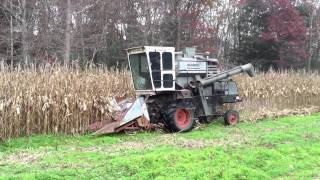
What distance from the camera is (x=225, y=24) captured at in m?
38.8

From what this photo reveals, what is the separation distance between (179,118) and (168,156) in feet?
17.1

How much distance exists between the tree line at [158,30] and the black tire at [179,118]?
3.24 metres

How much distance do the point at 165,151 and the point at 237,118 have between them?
6.84m

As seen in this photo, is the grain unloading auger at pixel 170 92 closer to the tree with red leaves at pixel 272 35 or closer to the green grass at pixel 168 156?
the green grass at pixel 168 156

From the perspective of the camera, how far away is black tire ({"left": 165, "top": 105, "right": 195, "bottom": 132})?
13.7m

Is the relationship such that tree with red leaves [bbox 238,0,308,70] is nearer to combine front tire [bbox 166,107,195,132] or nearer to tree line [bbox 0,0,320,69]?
tree line [bbox 0,0,320,69]

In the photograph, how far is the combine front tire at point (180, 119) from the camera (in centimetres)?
1369

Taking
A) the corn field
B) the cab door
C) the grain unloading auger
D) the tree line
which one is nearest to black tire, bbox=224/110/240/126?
the grain unloading auger

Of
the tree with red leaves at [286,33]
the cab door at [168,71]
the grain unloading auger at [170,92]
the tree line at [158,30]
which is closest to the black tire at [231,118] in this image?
the grain unloading auger at [170,92]

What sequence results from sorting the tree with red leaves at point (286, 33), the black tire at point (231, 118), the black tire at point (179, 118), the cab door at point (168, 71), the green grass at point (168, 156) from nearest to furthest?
the green grass at point (168, 156)
the black tire at point (179, 118)
the cab door at point (168, 71)
the black tire at point (231, 118)
the tree with red leaves at point (286, 33)

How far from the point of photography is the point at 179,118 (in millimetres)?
14094

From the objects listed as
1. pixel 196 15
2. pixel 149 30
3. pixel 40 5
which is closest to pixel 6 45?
pixel 40 5

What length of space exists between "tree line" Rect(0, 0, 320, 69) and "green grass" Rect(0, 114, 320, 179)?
13.7ft

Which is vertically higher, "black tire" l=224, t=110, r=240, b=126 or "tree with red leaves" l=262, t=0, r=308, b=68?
"tree with red leaves" l=262, t=0, r=308, b=68
